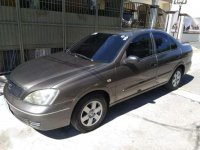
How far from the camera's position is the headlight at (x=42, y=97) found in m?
2.97

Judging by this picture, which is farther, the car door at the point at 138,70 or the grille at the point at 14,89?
the car door at the point at 138,70

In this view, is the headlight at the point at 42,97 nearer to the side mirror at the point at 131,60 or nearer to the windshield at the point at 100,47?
the windshield at the point at 100,47

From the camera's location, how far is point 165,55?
190 inches

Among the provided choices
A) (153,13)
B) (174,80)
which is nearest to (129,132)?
(174,80)

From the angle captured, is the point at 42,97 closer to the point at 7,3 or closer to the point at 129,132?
the point at 129,132

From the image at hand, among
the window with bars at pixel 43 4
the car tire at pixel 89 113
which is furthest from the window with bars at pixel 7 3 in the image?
the car tire at pixel 89 113

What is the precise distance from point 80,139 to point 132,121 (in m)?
1.11

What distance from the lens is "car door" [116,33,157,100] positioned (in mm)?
3841

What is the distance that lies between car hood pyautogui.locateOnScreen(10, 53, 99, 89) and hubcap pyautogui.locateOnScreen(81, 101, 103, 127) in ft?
1.93

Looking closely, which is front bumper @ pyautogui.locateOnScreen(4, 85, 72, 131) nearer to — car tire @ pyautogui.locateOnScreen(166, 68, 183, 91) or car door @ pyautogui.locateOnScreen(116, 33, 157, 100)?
car door @ pyautogui.locateOnScreen(116, 33, 157, 100)

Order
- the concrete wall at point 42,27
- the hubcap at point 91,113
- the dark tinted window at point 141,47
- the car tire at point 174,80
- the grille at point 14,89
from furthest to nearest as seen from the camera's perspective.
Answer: the concrete wall at point 42,27 → the car tire at point 174,80 → the dark tinted window at point 141,47 → the hubcap at point 91,113 → the grille at point 14,89

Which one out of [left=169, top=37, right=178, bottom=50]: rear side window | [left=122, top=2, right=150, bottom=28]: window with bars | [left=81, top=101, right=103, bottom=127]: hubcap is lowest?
[left=81, top=101, right=103, bottom=127]: hubcap

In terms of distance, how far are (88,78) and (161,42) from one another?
2392 mm

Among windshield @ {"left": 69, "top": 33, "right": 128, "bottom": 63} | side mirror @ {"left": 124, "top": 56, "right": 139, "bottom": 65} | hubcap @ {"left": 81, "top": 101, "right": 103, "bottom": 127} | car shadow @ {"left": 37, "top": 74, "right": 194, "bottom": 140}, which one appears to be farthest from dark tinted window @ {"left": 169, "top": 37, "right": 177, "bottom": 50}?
hubcap @ {"left": 81, "top": 101, "right": 103, "bottom": 127}
